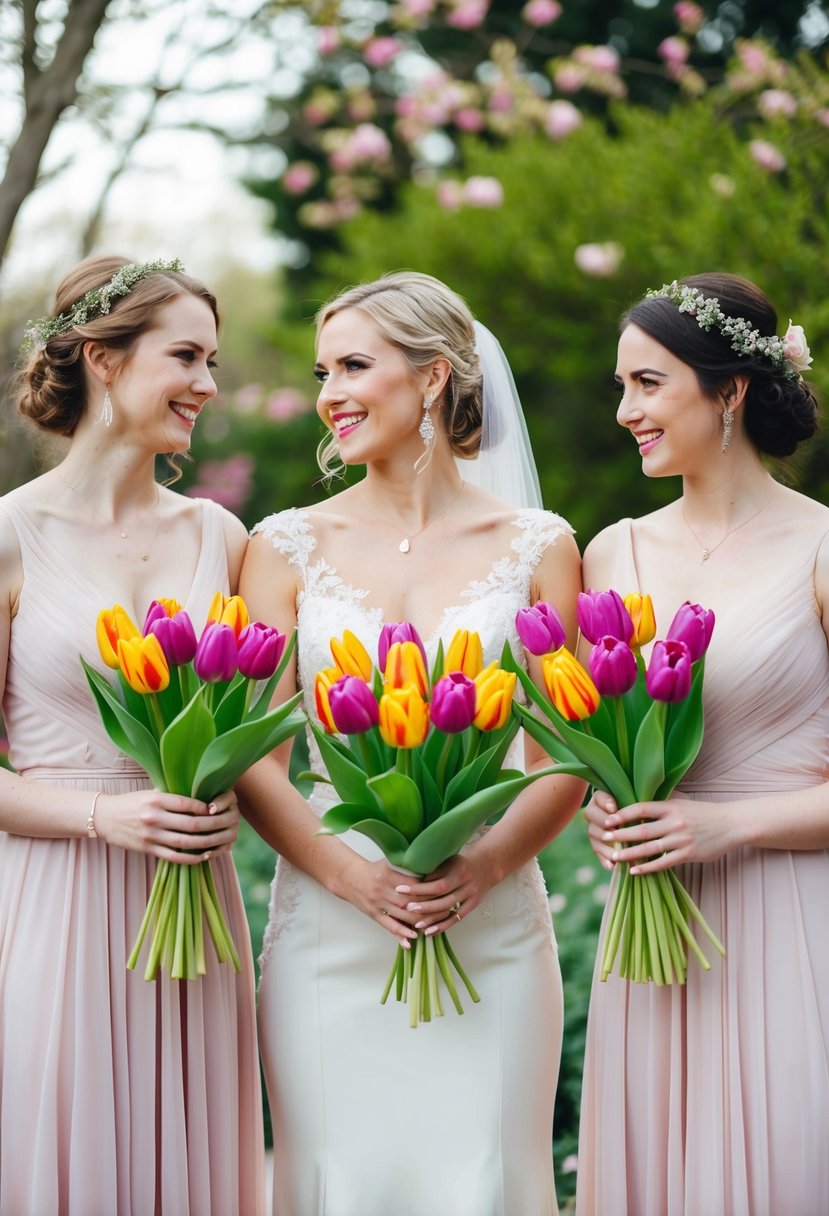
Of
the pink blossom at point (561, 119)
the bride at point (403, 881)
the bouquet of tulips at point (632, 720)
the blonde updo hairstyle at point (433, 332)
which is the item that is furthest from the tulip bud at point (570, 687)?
the pink blossom at point (561, 119)

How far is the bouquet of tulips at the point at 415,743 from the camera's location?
307 cm

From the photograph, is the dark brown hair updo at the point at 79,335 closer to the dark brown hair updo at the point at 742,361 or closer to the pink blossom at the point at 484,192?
the dark brown hair updo at the point at 742,361

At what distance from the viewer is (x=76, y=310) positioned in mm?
3998

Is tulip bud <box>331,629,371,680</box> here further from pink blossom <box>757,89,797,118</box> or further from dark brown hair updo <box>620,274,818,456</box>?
pink blossom <box>757,89,797,118</box>

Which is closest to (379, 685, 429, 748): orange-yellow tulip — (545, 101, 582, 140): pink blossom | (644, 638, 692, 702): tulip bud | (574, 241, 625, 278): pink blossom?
(644, 638, 692, 702): tulip bud

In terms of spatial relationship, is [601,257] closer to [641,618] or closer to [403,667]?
[641,618]

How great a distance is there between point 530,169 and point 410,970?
284 inches

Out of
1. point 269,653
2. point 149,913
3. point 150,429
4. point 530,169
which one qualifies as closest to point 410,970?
point 149,913

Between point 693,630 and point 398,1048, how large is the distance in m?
1.46

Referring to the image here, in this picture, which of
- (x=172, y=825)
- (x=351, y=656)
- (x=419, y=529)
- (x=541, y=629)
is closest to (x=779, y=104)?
(x=419, y=529)

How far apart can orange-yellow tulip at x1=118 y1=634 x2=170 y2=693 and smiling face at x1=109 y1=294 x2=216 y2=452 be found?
0.94 meters

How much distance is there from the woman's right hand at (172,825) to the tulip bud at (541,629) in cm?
85

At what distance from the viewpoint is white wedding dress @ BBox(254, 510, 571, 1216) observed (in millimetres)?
3750

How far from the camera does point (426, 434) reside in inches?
163
